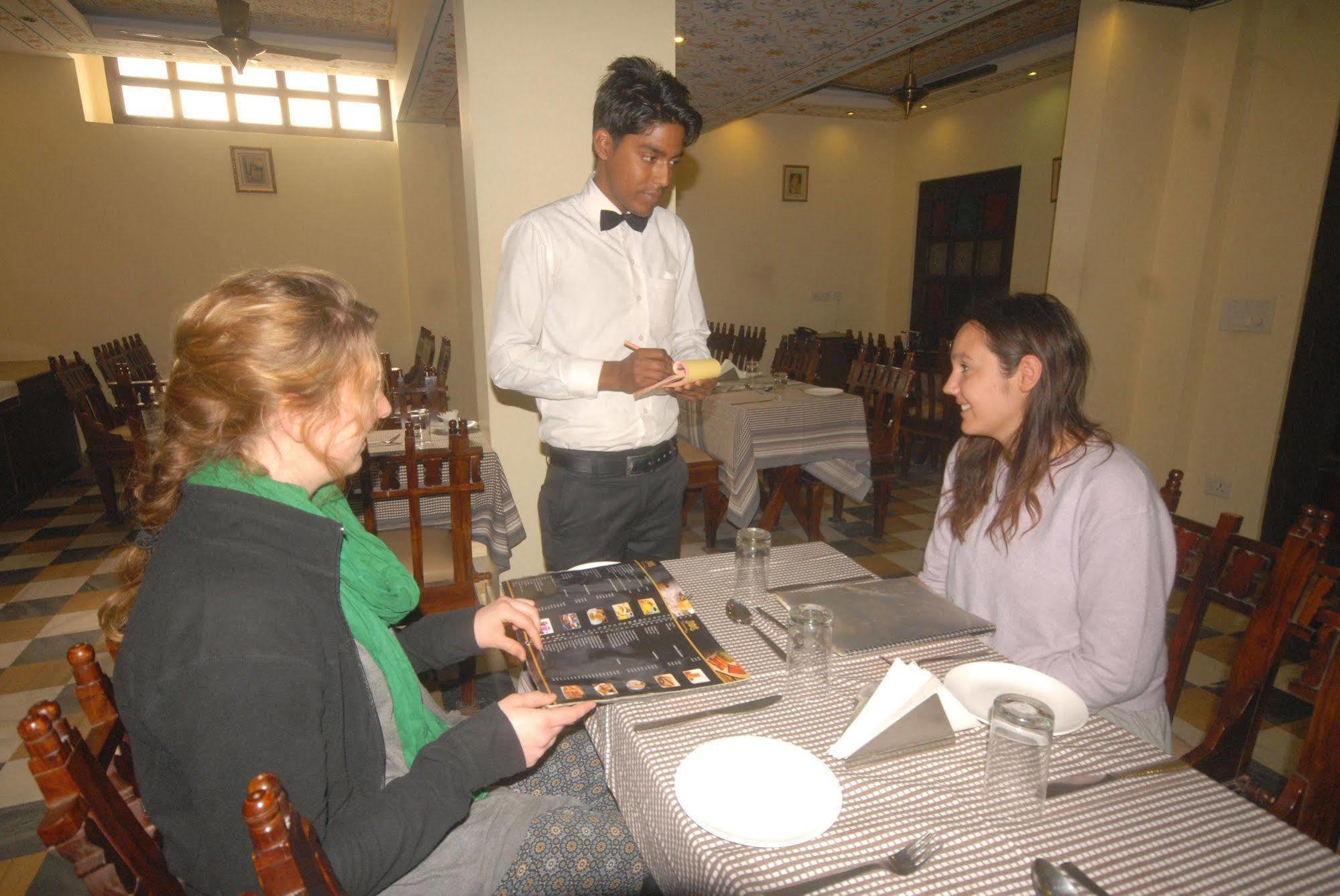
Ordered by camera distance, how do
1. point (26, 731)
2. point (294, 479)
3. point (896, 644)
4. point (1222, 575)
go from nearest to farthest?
point (26, 731), point (294, 479), point (896, 644), point (1222, 575)

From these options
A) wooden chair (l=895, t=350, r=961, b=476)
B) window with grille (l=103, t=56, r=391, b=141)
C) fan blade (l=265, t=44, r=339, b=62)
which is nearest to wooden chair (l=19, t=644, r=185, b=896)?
wooden chair (l=895, t=350, r=961, b=476)

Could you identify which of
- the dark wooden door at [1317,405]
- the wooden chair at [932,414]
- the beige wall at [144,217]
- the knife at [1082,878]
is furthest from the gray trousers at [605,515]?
the beige wall at [144,217]

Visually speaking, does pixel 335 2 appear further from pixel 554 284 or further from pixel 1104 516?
pixel 1104 516

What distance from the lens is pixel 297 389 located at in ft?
2.76

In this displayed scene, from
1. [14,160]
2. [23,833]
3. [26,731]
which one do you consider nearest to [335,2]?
[14,160]

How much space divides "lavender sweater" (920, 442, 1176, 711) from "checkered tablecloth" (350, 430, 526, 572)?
64.9 inches

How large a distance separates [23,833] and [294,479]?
1.83 m

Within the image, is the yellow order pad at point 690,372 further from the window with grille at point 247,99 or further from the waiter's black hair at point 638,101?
the window with grille at point 247,99

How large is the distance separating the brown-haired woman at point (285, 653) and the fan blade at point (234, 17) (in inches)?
177

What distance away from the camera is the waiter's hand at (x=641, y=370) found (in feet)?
5.59

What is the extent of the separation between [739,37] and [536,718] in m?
4.25

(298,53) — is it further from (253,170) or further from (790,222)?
(790,222)

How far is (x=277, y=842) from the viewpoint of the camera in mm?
519

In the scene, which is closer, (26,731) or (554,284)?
(26,731)
